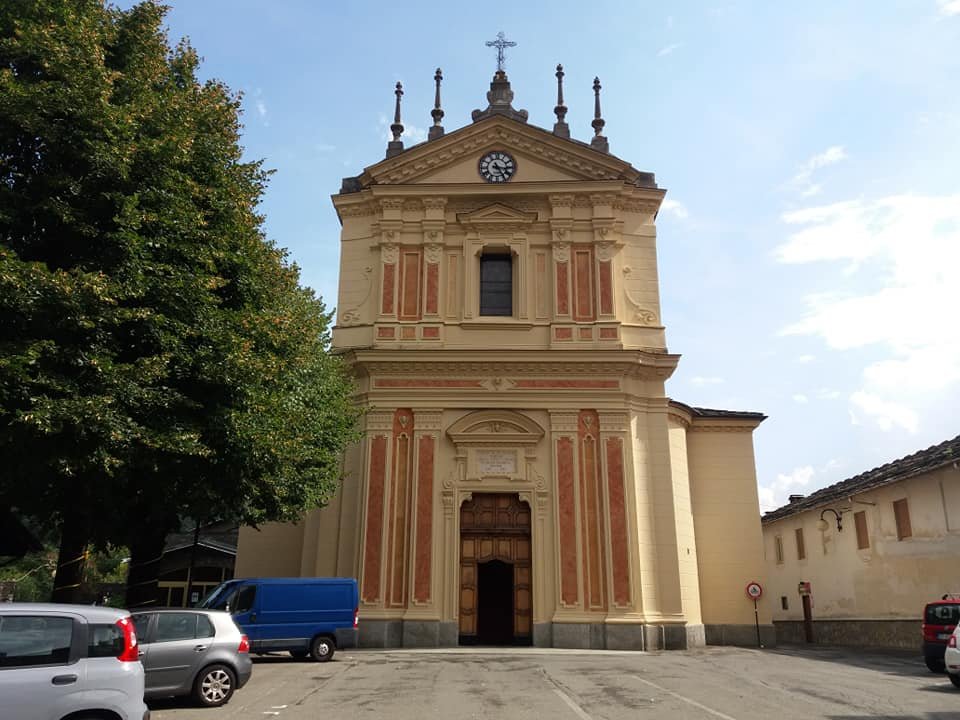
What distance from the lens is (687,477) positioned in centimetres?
2458

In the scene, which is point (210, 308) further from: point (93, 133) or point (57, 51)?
point (57, 51)

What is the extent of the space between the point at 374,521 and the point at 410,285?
24.3 feet

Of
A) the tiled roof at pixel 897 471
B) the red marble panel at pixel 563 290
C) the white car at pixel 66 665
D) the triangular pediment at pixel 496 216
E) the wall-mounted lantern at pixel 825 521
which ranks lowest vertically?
the white car at pixel 66 665

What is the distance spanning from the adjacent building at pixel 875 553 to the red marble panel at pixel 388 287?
51.3 ft

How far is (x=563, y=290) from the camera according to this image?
78.9 ft

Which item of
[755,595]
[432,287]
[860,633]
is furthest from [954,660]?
[432,287]

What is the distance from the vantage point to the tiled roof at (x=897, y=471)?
20.3 m

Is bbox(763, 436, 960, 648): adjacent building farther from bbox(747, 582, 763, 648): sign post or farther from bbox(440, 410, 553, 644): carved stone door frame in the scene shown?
bbox(440, 410, 553, 644): carved stone door frame

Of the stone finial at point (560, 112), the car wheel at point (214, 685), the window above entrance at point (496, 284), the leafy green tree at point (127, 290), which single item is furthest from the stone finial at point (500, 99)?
the car wheel at point (214, 685)

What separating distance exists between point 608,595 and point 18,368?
1575 centimetres

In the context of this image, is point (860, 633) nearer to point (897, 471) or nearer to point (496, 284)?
point (897, 471)

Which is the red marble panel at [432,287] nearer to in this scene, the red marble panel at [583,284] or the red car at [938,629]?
the red marble panel at [583,284]

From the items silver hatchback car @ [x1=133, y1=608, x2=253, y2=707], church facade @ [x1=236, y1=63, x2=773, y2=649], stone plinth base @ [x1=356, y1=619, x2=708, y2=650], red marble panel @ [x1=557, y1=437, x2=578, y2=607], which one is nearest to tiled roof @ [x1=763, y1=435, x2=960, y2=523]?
church facade @ [x1=236, y1=63, x2=773, y2=649]

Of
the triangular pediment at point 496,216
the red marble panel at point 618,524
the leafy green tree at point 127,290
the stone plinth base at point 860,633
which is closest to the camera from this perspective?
the leafy green tree at point 127,290
